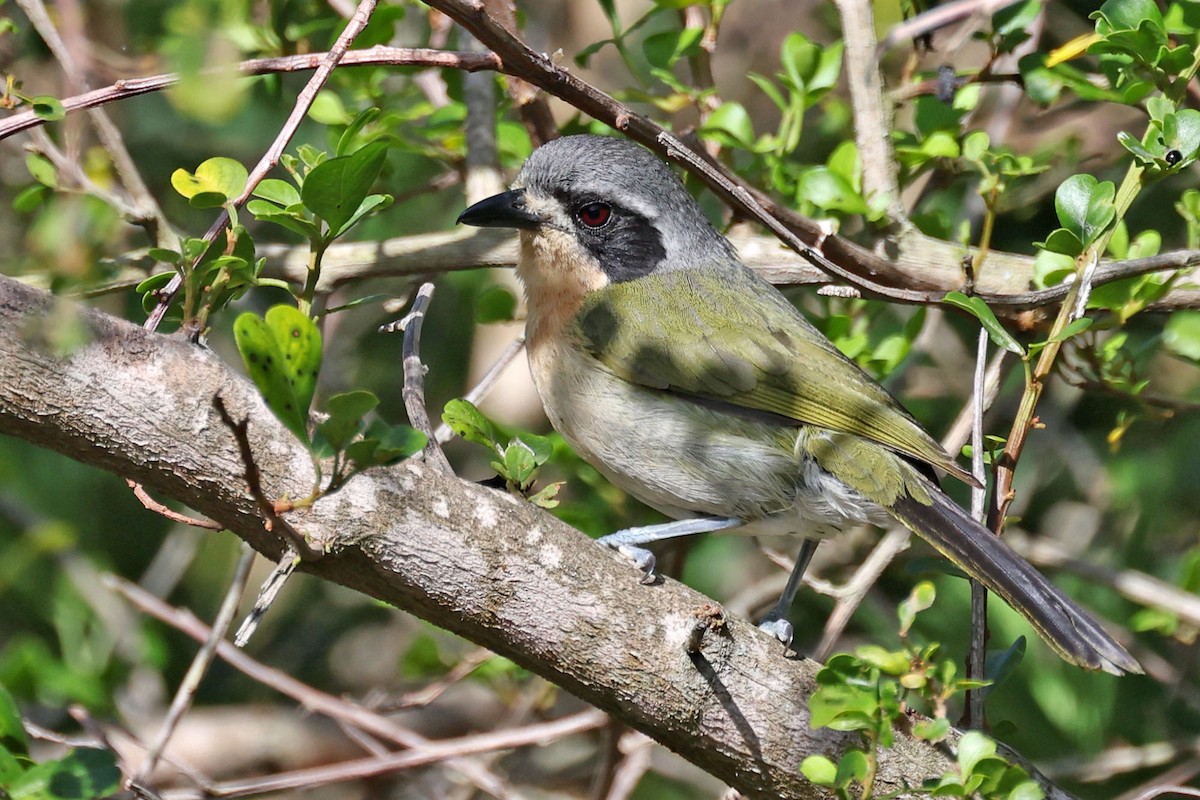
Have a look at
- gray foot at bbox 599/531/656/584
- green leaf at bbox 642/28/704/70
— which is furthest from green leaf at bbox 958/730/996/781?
green leaf at bbox 642/28/704/70

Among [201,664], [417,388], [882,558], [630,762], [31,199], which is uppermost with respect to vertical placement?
[31,199]

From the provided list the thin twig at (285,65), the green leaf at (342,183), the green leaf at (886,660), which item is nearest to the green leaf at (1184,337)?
the green leaf at (886,660)

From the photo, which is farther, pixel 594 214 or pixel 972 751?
pixel 594 214

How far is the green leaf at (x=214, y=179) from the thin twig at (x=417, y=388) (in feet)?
1.80

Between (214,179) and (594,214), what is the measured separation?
177 centimetres

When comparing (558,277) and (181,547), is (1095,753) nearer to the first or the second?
(558,277)

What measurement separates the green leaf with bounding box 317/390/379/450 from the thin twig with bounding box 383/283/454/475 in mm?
577

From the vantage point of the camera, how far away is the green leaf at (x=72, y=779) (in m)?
2.49

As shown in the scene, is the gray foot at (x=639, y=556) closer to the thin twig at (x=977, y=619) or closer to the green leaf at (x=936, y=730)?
the green leaf at (x=936, y=730)

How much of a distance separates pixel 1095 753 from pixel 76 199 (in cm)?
418

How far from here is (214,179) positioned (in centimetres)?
292

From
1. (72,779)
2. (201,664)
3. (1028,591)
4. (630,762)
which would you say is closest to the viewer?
(72,779)

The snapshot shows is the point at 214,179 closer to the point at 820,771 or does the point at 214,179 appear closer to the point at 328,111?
the point at 328,111

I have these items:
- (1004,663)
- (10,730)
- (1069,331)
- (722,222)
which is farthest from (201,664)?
(722,222)
